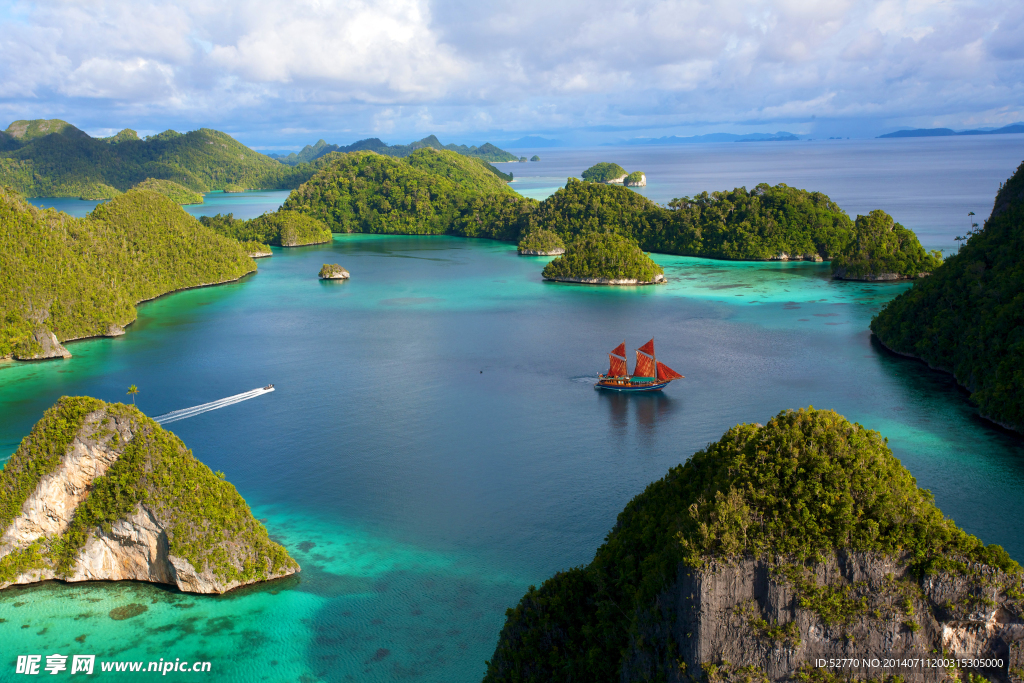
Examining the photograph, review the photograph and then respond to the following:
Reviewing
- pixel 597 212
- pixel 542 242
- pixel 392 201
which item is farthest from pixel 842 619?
pixel 392 201

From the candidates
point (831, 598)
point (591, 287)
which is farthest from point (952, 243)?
point (831, 598)

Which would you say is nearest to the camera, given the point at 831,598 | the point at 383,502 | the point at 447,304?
the point at 831,598

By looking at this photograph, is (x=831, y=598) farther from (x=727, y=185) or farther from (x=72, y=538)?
(x=727, y=185)

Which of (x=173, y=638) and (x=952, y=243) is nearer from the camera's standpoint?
(x=173, y=638)

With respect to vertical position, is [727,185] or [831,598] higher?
[727,185]

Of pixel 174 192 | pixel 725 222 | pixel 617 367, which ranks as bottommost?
pixel 617 367

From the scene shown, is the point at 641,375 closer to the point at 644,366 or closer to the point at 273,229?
the point at 644,366

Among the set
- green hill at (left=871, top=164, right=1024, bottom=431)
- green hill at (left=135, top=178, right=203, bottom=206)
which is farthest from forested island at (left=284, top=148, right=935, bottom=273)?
green hill at (left=135, top=178, right=203, bottom=206)
